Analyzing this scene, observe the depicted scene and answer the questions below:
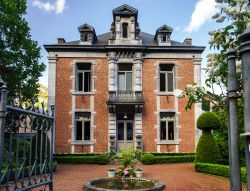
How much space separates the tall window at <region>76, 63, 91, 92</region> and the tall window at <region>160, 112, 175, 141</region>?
5684mm

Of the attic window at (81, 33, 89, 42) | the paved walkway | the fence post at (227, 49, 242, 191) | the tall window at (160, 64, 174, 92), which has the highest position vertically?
the attic window at (81, 33, 89, 42)

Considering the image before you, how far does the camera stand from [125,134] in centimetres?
2138

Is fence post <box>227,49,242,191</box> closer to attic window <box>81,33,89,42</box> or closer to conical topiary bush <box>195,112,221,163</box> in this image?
conical topiary bush <box>195,112,221,163</box>

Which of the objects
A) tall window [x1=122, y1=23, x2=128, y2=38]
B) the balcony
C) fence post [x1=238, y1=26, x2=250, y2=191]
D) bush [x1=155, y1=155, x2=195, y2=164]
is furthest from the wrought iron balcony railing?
fence post [x1=238, y1=26, x2=250, y2=191]

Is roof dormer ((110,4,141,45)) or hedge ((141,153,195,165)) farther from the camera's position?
roof dormer ((110,4,141,45))

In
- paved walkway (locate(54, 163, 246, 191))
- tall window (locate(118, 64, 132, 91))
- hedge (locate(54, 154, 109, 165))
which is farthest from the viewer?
tall window (locate(118, 64, 132, 91))

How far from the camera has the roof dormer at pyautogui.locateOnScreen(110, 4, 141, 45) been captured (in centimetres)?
2158

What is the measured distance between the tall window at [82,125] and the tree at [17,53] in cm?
484

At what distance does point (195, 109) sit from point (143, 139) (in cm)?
427

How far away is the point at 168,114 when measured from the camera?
21.4 meters

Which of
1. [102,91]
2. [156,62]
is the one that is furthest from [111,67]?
[156,62]

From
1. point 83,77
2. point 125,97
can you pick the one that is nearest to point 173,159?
point 125,97

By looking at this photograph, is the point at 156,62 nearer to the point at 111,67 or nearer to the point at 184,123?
the point at 111,67

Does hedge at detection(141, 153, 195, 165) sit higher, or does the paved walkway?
hedge at detection(141, 153, 195, 165)
